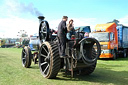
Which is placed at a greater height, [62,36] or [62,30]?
[62,30]

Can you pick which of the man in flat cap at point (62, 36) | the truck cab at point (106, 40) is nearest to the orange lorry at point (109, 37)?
the truck cab at point (106, 40)

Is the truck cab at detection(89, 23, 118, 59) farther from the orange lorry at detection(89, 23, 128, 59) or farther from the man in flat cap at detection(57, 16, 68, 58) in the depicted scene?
the man in flat cap at detection(57, 16, 68, 58)

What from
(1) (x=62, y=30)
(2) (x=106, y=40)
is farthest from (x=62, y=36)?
(2) (x=106, y=40)

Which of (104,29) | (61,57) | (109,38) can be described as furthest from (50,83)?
(104,29)

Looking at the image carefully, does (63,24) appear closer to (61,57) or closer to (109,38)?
(61,57)

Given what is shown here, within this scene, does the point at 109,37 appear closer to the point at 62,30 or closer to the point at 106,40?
the point at 106,40

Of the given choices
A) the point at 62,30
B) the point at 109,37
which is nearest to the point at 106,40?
the point at 109,37

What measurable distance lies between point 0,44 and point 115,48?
46939 mm

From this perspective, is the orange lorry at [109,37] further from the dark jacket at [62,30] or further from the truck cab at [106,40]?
the dark jacket at [62,30]

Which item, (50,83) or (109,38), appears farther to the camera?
(109,38)

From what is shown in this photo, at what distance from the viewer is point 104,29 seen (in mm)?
13422

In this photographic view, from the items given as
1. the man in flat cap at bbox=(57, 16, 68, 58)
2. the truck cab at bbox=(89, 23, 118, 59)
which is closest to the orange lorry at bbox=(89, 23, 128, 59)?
the truck cab at bbox=(89, 23, 118, 59)

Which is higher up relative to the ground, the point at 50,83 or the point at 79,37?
the point at 79,37

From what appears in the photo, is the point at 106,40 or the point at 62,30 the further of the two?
the point at 106,40
